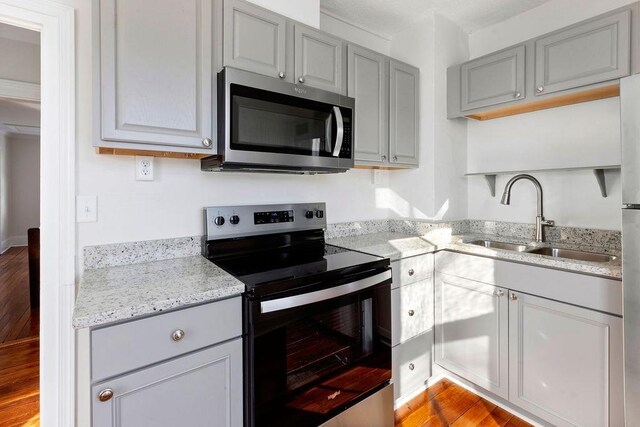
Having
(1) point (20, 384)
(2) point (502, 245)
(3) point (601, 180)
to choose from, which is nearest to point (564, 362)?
(2) point (502, 245)

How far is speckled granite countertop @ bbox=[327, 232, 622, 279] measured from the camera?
4.81ft

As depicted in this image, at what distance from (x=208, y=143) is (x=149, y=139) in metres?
0.23

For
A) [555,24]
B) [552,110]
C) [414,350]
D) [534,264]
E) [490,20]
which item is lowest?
[414,350]

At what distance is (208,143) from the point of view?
140 centimetres

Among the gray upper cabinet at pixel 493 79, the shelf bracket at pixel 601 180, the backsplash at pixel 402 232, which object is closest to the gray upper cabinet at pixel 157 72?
the backsplash at pixel 402 232

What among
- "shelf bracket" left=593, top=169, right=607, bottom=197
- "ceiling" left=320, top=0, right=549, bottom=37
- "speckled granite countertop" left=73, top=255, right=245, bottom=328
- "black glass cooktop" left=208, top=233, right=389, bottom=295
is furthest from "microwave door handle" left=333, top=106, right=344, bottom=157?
"shelf bracket" left=593, top=169, right=607, bottom=197

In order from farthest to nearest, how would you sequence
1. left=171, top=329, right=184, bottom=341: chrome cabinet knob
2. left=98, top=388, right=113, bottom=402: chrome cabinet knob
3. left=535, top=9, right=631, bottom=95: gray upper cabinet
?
left=535, top=9, right=631, bottom=95: gray upper cabinet, left=171, top=329, right=184, bottom=341: chrome cabinet knob, left=98, top=388, right=113, bottom=402: chrome cabinet knob

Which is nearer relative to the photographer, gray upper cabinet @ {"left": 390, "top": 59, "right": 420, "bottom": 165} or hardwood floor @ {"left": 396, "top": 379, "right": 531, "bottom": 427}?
hardwood floor @ {"left": 396, "top": 379, "right": 531, "bottom": 427}

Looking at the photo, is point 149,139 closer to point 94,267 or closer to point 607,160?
point 94,267

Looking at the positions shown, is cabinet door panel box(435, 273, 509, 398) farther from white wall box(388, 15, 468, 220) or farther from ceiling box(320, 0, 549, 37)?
ceiling box(320, 0, 549, 37)

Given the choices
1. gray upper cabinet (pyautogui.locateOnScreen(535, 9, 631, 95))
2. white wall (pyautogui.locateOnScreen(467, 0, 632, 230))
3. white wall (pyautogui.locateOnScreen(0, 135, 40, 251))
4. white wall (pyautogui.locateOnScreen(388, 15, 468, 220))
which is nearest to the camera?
gray upper cabinet (pyautogui.locateOnScreen(535, 9, 631, 95))

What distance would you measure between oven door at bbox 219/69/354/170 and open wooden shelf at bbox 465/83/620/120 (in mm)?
1133

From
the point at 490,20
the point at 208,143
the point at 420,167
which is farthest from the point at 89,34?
the point at 490,20

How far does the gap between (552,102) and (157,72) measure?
2.20 metres
